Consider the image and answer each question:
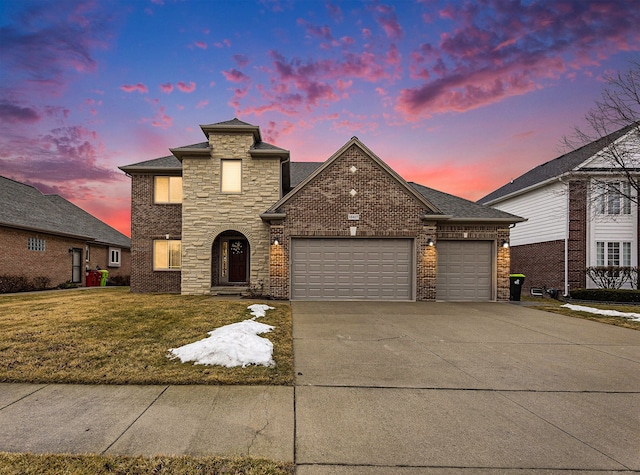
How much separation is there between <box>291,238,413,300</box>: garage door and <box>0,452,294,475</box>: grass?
10.8 meters

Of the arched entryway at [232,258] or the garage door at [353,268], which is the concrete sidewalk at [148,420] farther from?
the arched entryway at [232,258]

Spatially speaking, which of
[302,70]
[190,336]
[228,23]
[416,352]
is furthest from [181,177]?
[416,352]

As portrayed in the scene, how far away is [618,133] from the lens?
58.6 ft

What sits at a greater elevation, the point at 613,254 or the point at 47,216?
the point at 47,216

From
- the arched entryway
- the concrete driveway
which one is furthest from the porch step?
the concrete driveway

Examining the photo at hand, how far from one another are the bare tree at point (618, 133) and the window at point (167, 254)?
887 inches

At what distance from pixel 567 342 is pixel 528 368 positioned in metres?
2.84

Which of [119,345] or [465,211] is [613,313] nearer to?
[465,211]

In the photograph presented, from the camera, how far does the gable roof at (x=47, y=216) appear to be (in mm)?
17031

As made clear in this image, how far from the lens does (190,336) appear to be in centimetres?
660

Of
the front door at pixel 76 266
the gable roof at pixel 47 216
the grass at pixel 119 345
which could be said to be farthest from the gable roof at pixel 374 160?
the front door at pixel 76 266

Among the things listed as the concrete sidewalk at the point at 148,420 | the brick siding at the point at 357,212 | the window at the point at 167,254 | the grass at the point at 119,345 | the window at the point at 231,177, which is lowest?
the grass at the point at 119,345

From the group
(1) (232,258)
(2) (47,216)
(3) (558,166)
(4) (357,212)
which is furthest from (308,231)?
(2) (47,216)

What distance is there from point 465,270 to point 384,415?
12163mm
